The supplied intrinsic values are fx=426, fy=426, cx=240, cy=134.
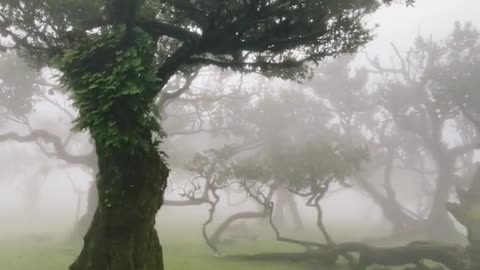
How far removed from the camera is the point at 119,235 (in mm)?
9586

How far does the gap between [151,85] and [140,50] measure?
3.18 feet

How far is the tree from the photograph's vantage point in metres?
9.09

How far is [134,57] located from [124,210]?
3.40 metres

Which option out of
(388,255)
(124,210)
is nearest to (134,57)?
(124,210)

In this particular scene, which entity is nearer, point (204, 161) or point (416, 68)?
point (204, 161)

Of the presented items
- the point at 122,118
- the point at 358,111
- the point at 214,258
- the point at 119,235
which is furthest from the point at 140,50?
the point at 358,111

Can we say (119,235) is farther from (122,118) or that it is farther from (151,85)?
(151,85)

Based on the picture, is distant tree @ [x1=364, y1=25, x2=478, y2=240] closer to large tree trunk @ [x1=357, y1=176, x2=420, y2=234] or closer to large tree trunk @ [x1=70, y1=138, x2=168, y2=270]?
large tree trunk @ [x1=357, y1=176, x2=420, y2=234]

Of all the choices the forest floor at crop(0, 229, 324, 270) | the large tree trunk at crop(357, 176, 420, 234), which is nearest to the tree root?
the forest floor at crop(0, 229, 324, 270)

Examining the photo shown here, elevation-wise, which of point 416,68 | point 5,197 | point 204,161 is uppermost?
point 416,68

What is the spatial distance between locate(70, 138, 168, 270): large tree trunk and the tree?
22 mm

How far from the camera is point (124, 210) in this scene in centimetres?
953

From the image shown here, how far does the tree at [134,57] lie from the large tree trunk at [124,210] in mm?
22

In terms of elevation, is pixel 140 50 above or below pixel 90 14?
below
